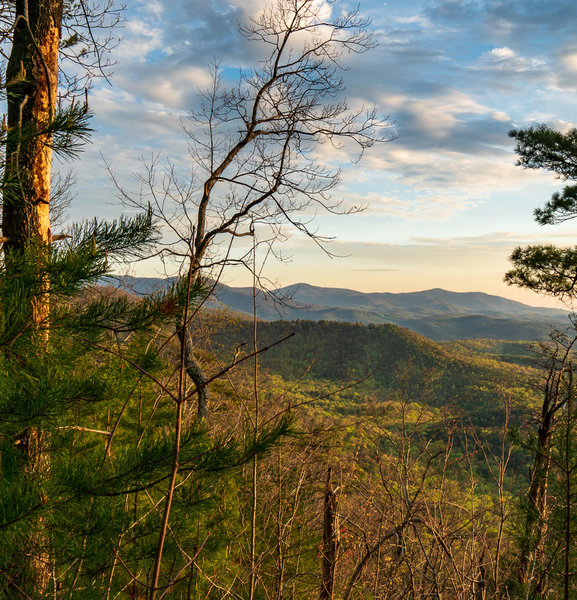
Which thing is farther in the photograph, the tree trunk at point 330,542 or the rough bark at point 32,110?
the rough bark at point 32,110

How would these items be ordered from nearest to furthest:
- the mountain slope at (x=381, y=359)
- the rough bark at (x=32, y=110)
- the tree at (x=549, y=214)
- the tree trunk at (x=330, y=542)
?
the tree trunk at (x=330, y=542)
the rough bark at (x=32, y=110)
the tree at (x=549, y=214)
the mountain slope at (x=381, y=359)

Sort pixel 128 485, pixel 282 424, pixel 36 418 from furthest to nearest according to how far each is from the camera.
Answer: pixel 128 485
pixel 36 418
pixel 282 424

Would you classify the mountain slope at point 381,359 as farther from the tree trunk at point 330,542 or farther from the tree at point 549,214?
the tree trunk at point 330,542

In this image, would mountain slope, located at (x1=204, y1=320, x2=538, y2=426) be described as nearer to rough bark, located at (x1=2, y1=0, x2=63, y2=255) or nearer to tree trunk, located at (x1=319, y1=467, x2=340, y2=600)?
tree trunk, located at (x1=319, y1=467, x2=340, y2=600)

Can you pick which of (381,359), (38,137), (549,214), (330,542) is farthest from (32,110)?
(381,359)

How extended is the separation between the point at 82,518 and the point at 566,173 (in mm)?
11187

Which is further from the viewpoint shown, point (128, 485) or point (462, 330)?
point (462, 330)

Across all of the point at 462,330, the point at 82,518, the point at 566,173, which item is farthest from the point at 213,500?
the point at 462,330

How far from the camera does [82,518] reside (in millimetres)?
1747

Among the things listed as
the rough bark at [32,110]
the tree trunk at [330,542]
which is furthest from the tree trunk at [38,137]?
the tree trunk at [330,542]

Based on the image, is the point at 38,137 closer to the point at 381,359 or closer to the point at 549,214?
the point at 549,214

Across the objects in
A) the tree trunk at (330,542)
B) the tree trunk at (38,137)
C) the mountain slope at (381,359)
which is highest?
the tree trunk at (38,137)

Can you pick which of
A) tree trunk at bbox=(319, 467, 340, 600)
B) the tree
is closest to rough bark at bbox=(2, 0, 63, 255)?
tree trunk at bbox=(319, 467, 340, 600)

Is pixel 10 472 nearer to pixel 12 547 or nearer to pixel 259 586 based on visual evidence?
pixel 12 547
